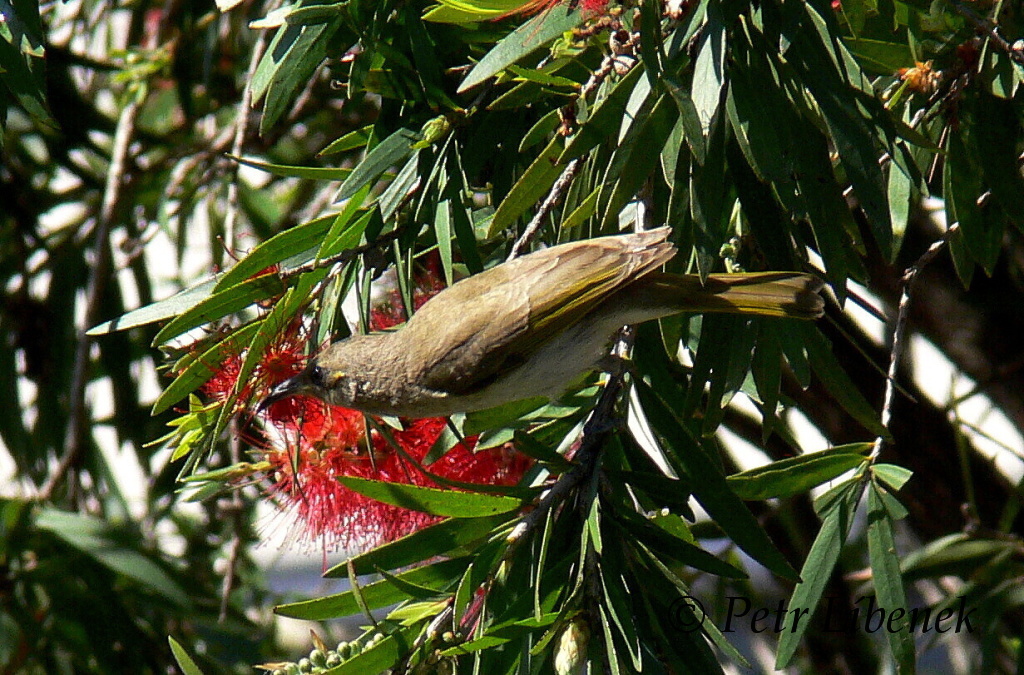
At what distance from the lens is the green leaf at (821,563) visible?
1.86 m

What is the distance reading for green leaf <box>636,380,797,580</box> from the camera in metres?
1.71

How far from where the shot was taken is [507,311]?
2.15 metres

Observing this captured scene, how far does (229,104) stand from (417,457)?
2.22m

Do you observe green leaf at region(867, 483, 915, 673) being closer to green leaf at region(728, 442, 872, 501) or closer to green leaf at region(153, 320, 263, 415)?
green leaf at region(728, 442, 872, 501)

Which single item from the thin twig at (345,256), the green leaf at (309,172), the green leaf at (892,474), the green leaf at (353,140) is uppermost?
the green leaf at (353,140)

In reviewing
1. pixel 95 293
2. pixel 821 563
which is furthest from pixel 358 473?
pixel 95 293

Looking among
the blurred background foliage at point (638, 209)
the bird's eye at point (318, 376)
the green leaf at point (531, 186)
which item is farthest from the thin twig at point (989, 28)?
the bird's eye at point (318, 376)

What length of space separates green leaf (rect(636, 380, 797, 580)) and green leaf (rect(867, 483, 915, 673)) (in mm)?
287

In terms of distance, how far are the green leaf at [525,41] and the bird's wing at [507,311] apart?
1.45 feet

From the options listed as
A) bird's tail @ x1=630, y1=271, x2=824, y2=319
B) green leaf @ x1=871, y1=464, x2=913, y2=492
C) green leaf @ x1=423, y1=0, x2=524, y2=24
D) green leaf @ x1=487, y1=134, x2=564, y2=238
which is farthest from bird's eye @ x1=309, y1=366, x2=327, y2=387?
green leaf @ x1=871, y1=464, x2=913, y2=492

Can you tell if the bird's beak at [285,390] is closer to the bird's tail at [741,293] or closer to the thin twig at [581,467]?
the thin twig at [581,467]

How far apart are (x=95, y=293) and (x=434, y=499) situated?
80.2 inches

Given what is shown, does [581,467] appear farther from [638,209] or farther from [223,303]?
[223,303]

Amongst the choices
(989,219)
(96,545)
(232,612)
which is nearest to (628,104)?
(989,219)
